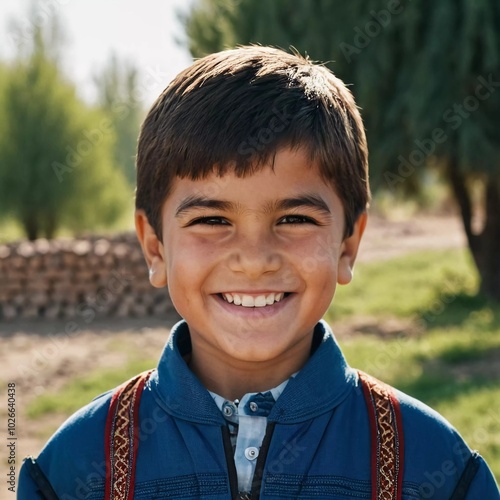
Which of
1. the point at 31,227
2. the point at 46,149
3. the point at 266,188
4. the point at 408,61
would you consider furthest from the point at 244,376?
the point at 31,227

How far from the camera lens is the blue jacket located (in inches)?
58.7

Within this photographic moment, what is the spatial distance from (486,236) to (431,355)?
323cm

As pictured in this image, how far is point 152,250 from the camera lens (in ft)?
5.78

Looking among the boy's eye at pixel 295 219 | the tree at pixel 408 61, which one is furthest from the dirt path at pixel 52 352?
the boy's eye at pixel 295 219

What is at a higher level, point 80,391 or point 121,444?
point 121,444

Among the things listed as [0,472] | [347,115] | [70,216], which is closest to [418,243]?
[70,216]

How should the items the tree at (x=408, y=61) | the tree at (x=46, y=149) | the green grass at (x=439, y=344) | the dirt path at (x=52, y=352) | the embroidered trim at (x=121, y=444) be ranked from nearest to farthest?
1. the embroidered trim at (x=121, y=444)
2. the green grass at (x=439, y=344)
3. the dirt path at (x=52, y=352)
4. the tree at (x=408, y=61)
5. the tree at (x=46, y=149)

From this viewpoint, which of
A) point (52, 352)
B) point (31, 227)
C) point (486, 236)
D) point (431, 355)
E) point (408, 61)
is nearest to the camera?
point (431, 355)

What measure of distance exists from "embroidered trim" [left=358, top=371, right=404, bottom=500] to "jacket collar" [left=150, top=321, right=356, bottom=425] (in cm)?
7

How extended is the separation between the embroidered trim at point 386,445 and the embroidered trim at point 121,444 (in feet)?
1.56

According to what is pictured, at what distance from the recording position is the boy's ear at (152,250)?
1.73m

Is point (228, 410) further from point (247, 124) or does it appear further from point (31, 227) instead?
point (31, 227)

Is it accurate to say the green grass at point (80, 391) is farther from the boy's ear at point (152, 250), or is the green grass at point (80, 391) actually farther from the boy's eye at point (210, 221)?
the boy's eye at point (210, 221)

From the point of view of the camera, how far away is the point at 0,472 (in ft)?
13.9
